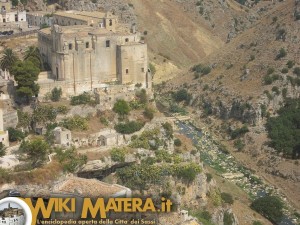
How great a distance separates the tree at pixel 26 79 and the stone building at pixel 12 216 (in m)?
31.9

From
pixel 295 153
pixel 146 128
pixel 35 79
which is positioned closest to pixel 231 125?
pixel 295 153

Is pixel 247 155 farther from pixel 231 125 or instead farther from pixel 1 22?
pixel 1 22

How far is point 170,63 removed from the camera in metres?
95.9

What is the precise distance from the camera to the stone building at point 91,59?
169 feet

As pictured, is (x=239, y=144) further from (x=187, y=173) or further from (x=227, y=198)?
(x=187, y=173)

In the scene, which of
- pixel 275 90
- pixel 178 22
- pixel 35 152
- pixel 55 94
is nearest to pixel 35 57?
pixel 55 94

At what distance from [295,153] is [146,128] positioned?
19.8m

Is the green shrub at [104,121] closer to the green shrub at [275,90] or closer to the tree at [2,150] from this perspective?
the tree at [2,150]

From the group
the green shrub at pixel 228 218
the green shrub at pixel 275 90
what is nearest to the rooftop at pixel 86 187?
the green shrub at pixel 228 218

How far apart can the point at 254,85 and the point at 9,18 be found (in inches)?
1163

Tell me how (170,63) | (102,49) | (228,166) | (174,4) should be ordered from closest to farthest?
(102,49) → (228,166) → (170,63) → (174,4)

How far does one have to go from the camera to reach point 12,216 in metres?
17.6

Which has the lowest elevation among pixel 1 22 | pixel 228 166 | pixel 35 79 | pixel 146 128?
pixel 228 166

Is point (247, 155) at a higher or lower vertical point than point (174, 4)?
lower
